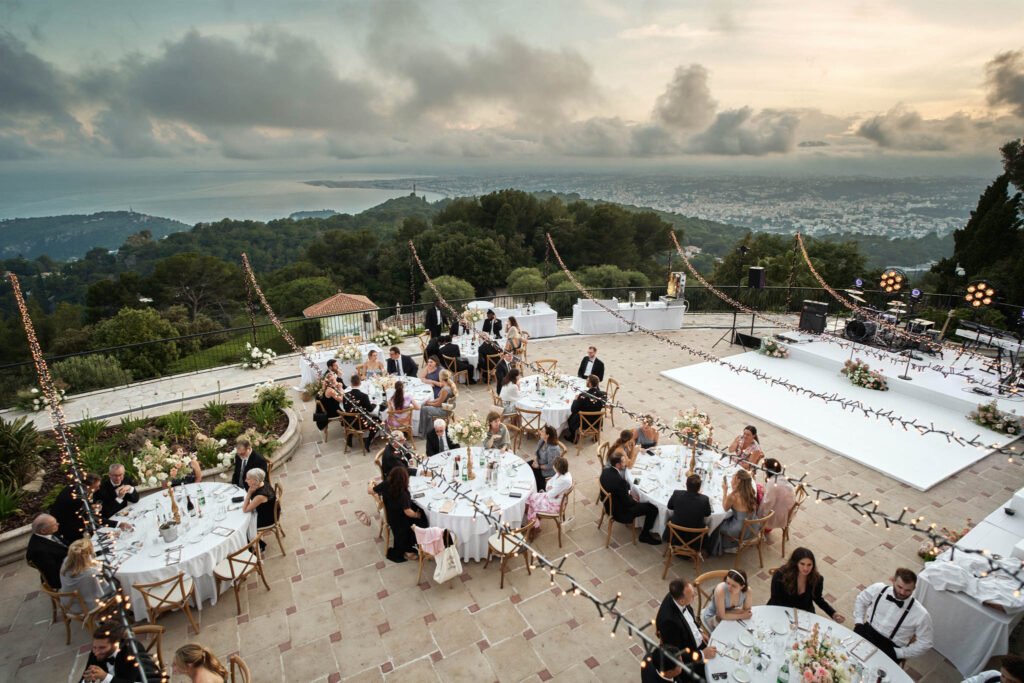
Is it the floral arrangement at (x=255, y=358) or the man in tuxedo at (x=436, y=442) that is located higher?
the man in tuxedo at (x=436, y=442)

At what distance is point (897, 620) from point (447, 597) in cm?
403

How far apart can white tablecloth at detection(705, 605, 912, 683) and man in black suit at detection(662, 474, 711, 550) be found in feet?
3.72

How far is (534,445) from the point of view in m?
8.42

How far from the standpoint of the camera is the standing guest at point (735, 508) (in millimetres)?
5332

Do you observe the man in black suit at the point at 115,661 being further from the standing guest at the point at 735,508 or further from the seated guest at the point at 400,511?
the standing guest at the point at 735,508

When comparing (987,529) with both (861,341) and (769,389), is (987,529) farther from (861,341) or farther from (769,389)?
(861,341)

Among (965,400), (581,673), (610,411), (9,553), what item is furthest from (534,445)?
(965,400)

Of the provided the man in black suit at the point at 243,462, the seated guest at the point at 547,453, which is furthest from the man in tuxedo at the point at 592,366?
the man in black suit at the point at 243,462

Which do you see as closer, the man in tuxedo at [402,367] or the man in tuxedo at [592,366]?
the man in tuxedo at [592,366]

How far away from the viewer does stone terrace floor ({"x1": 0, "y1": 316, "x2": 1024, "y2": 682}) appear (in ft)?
14.7

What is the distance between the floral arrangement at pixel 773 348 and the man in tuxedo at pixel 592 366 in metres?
5.60

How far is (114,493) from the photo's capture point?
550 cm

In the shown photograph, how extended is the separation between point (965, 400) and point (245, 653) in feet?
40.5

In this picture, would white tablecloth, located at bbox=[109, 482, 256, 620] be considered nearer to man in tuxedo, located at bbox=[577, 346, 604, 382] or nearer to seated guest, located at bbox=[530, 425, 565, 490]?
seated guest, located at bbox=[530, 425, 565, 490]
